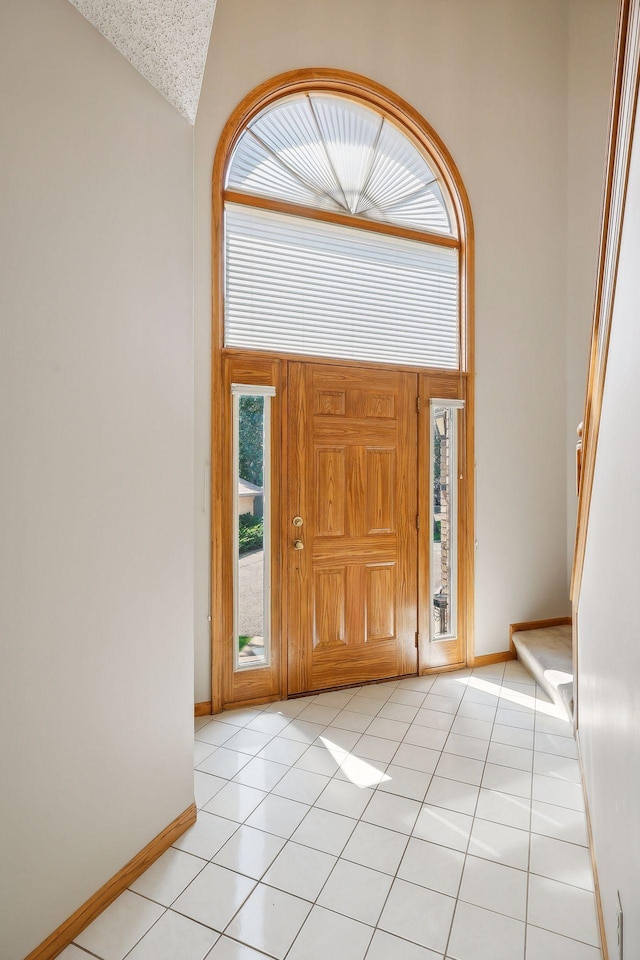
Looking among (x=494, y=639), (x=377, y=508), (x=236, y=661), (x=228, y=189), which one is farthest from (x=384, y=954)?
(x=228, y=189)

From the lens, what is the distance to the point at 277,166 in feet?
10.6

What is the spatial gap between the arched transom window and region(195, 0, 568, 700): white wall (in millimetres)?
235

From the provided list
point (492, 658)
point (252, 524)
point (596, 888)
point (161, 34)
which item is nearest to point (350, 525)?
point (252, 524)

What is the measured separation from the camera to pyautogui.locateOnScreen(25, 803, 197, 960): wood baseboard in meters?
1.52

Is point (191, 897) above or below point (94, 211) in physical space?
below

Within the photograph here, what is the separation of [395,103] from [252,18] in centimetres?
97

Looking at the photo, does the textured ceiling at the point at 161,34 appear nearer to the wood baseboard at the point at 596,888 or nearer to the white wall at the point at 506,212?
the white wall at the point at 506,212

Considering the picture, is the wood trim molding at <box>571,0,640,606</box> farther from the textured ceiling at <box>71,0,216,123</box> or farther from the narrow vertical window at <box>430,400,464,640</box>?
the narrow vertical window at <box>430,400,464,640</box>

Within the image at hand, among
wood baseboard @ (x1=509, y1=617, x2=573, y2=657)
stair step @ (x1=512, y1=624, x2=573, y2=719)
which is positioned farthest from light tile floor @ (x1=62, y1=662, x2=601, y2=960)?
wood baseboard @ (x1=509, y1=617, x2=573, y2=657)

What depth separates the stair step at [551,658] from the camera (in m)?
3.00

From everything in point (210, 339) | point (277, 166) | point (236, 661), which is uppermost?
point (277, 166)

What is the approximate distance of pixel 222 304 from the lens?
119 inches

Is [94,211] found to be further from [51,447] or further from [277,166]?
[277,166]

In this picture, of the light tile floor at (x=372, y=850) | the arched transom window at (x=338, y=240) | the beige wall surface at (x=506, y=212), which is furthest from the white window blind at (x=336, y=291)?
the light tile floor at (x=372, y=850)
